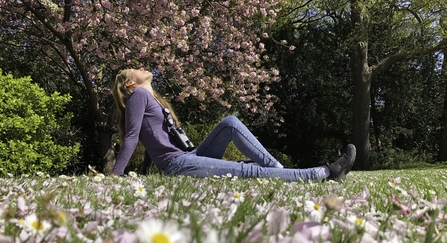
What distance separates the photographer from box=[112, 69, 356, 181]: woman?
12.6 feet

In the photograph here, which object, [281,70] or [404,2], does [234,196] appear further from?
[281,70]

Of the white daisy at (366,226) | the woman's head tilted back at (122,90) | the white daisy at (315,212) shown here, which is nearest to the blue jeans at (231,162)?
the woman's head tilted back at (122,90)

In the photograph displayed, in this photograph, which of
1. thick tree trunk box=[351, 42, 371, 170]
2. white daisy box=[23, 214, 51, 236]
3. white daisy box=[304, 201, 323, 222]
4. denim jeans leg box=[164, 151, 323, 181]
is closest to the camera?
white daisy box=[23, 214, 51, 236]

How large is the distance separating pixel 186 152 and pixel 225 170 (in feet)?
2.03

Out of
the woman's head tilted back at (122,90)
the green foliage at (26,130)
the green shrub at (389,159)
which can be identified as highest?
the woman's head tilted back at (122,90)

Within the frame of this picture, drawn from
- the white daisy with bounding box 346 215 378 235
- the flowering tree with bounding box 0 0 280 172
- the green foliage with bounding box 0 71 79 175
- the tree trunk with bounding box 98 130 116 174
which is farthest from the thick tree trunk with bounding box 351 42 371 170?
the white daisy with bounding box 346 215 378 235

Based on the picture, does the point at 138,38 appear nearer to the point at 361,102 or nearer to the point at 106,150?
the point at 106,150

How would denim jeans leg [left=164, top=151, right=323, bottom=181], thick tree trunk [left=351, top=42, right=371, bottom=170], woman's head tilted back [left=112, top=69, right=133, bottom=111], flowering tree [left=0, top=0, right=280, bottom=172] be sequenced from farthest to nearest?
thick tree trunk [left=351, top=42, right=371, bottom=170] → flowering tree [left=0, top=0, right=280, bottom=172] → woman's head tilted back [left=112, top=69, right=133, bottom=111] → denim jeans leg [left=164, top=151, right=323, bottom=181]

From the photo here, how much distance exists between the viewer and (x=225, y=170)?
12.9 feet

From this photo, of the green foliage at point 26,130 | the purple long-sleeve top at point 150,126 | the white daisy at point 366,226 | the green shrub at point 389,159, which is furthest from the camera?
the green shrub at point 389,159

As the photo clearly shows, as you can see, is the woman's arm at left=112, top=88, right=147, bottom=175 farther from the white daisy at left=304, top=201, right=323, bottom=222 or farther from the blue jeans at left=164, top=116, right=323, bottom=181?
the white daisy at left=304, top=201, right=323, bottom=222

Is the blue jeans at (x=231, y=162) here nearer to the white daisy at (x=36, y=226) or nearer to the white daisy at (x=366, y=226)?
the white daisy at (x=366, y=226)

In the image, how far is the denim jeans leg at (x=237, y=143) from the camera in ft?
13.8

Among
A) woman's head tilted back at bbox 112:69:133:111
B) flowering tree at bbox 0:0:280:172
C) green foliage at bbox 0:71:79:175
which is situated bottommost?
green foliage at bbox 0:71:79:175
